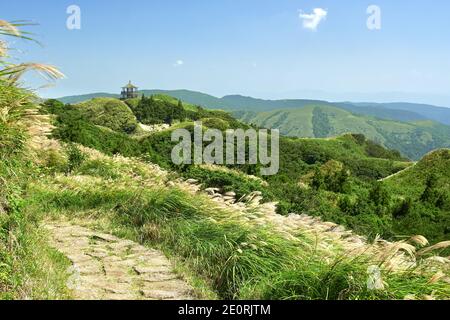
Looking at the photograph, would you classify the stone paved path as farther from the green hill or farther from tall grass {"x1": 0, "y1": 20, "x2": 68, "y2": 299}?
the green hill

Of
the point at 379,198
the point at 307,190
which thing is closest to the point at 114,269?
the point at 307,190

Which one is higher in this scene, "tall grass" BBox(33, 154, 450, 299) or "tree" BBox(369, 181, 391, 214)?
"tall grass" BBox(33, 154, 450, 299)

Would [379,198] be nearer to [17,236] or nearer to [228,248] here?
[228,248]

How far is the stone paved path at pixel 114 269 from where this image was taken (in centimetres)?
440

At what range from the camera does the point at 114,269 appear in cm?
505

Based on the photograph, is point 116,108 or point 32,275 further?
point 116,108

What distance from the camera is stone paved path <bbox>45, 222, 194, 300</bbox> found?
4402mm

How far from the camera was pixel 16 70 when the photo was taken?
4410 mm

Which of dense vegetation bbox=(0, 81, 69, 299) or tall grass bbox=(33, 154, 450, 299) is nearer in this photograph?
dense vegetation bbox=(0, 81, 69, 299)

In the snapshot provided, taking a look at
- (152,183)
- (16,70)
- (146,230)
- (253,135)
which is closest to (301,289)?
(146,230)

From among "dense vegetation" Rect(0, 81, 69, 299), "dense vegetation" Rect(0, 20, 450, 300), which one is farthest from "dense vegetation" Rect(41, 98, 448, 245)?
"dense vegetation" Rect(0, 81, 69, 299)
